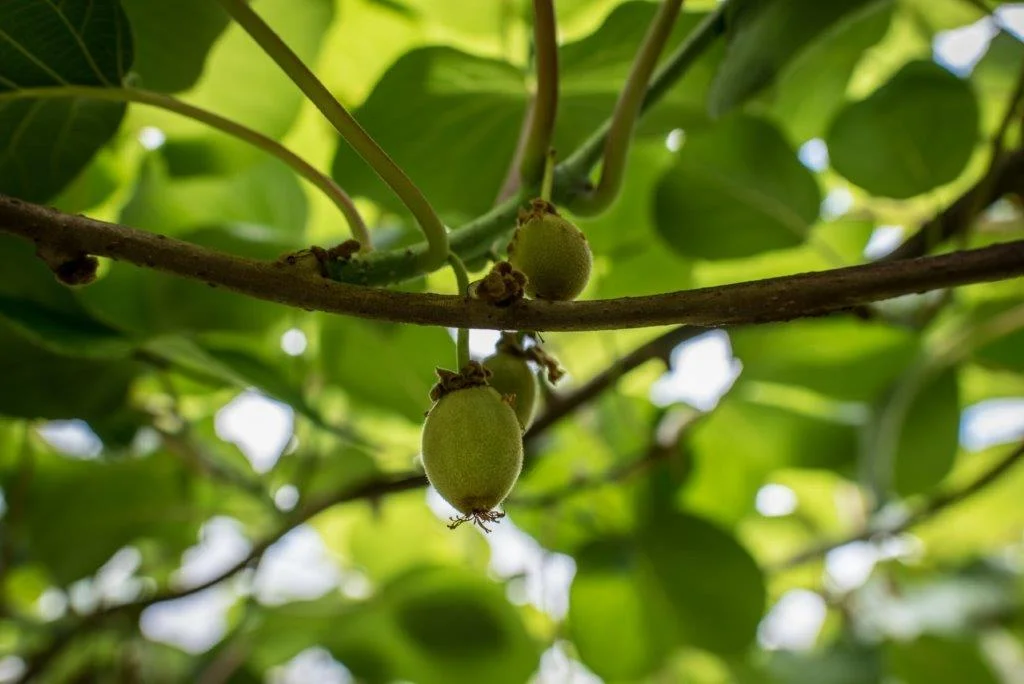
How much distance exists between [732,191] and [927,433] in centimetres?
38

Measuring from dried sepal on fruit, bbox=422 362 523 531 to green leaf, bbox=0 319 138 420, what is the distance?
1.55 feet

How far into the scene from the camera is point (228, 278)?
1.44ft

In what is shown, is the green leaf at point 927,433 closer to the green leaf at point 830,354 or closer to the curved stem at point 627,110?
the green leaf at point 830,354

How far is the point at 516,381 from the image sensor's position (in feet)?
1.80

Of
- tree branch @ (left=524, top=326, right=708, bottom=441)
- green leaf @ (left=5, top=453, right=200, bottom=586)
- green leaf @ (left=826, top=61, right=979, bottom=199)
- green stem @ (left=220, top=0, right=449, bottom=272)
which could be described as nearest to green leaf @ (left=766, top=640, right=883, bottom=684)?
tree branch @ (left=524, top=326, right=708, bottom=441)

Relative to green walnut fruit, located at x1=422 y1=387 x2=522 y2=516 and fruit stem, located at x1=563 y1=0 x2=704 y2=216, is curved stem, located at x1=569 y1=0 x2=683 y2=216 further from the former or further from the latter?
green walnut fruit, located at x1=422 y1=387 x2=522 y2=516

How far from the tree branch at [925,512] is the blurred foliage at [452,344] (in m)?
0.03

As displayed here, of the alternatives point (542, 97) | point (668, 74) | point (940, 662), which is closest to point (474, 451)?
point (542, 97)

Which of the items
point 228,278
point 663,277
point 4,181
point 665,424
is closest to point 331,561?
point 665,424

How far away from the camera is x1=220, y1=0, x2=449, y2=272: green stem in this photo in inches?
18.9

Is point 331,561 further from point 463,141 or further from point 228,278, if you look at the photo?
point 228,278

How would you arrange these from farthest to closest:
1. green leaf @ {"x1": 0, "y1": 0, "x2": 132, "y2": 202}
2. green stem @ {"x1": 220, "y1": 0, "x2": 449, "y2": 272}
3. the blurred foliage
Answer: the blurred foliage, green leaf @ {"x1": 0, "y1": 0, "x2": 132, "y2": 202}, green stem @ {"x1": 220, "y1": 0, "x2": 449, "y2": 272}

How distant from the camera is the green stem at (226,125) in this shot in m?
0.58

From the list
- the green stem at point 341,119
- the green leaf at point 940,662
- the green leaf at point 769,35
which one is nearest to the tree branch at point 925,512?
the green leaf at point 940,662
